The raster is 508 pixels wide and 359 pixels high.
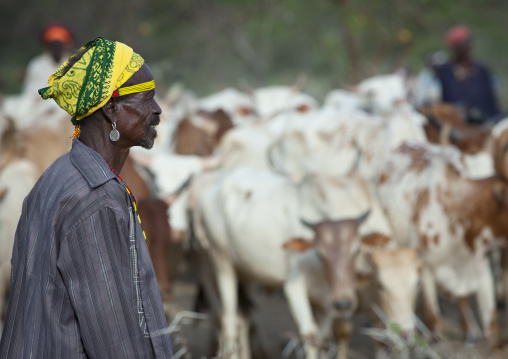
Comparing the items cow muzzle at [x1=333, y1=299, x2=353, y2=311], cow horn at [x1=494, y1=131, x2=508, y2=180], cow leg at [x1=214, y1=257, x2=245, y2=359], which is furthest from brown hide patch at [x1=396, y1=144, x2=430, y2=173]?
cow muzzle at [x1=333, y1=299, x2=353, y2=311]

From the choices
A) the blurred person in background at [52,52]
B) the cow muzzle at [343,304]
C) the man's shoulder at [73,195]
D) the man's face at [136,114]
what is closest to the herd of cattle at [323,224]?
the cow muzzle at [343,304]

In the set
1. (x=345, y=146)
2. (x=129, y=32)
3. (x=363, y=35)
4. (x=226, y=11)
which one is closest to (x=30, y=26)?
(x=129, y=32)

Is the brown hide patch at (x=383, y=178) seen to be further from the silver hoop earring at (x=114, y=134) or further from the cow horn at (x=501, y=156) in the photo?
the silver hoop earring at (x=114, y=134)

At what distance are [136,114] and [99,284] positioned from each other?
0.52m

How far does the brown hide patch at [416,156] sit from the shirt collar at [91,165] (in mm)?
5087

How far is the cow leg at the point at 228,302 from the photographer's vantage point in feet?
20.5

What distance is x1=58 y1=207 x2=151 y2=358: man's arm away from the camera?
79.2 inches

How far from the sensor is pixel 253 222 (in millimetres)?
6227

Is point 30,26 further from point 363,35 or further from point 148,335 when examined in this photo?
point 148,335

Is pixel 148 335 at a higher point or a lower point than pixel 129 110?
lower

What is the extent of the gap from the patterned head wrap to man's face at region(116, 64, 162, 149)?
0.04 metres

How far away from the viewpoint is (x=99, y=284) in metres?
2.01

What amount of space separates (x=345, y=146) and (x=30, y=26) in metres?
14.2

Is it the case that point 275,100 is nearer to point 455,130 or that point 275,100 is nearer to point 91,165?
point 455,130
